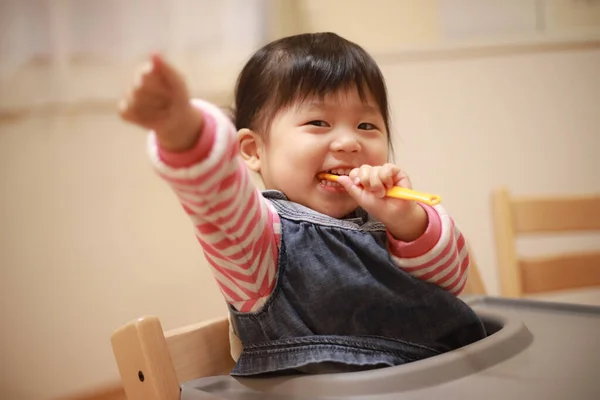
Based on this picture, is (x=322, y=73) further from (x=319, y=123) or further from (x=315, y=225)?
(x=315, y=225)

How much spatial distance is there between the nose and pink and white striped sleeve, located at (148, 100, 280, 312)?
95 millimetres

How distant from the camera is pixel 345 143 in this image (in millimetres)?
560

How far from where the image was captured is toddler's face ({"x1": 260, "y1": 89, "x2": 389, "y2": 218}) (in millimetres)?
562

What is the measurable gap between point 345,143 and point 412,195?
0.40ft

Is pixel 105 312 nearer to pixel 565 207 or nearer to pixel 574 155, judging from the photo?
pixel 565 207

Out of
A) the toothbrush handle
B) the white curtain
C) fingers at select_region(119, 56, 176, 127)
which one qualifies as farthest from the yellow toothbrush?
the white curtain

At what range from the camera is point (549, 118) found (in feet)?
4.71

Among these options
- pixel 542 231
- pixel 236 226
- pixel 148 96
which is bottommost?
pixel 542 231

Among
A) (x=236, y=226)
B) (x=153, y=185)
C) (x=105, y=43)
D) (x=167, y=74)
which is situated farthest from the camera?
(x=153, y=185)

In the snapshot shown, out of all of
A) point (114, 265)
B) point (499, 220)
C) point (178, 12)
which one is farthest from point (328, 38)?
point (114, 265)

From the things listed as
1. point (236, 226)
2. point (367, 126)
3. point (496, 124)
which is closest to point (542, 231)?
point (496, 124)

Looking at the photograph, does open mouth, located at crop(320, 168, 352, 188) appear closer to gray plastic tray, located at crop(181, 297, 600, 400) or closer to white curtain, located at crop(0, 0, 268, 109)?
gray plastic tray, located at crop(181, 297, 600, 400)

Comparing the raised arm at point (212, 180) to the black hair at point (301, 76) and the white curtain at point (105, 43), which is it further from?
the white curtain at point (105, 43)

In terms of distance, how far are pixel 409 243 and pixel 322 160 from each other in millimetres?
121
